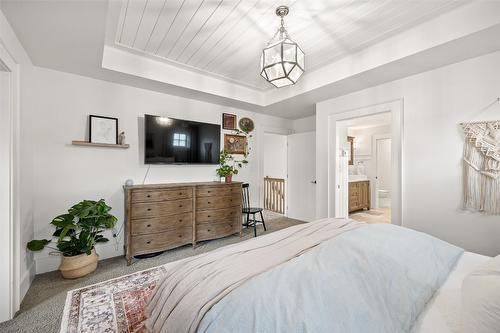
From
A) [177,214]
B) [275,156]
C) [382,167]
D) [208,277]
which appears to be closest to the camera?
[208,277]

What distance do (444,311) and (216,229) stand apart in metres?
2.84

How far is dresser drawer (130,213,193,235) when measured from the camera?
8.83 ft

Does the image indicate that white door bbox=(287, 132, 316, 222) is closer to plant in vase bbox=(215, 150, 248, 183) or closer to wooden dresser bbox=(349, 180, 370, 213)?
plant in vase bbox=(215, 150, 248, 183)

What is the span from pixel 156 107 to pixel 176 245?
208 cm

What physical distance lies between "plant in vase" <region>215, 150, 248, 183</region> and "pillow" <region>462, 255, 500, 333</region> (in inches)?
123

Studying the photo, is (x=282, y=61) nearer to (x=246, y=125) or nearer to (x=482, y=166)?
(x=482, y=166)

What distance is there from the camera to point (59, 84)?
8.69 feet

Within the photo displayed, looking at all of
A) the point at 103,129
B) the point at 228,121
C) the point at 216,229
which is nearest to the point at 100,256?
the point at 216,229

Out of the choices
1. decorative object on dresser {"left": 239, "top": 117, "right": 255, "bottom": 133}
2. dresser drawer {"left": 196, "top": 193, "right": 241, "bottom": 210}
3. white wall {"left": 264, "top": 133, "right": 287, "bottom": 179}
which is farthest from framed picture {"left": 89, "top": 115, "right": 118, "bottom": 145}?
white wall {"left": 264, "top": 133, "right": 287, "bottom": 179}

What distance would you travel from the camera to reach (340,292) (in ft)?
3.06

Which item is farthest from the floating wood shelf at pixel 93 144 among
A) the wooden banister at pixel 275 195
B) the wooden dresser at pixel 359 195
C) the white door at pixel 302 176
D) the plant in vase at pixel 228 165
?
the wooden dresser at pixel 359 195

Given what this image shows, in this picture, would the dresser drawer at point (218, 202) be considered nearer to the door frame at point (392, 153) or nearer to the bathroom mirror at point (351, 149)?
the door frame at point (392, 153)

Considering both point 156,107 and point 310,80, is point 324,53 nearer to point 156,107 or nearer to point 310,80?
point 310,80

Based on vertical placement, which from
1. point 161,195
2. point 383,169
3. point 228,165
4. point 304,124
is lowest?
point 161,195
